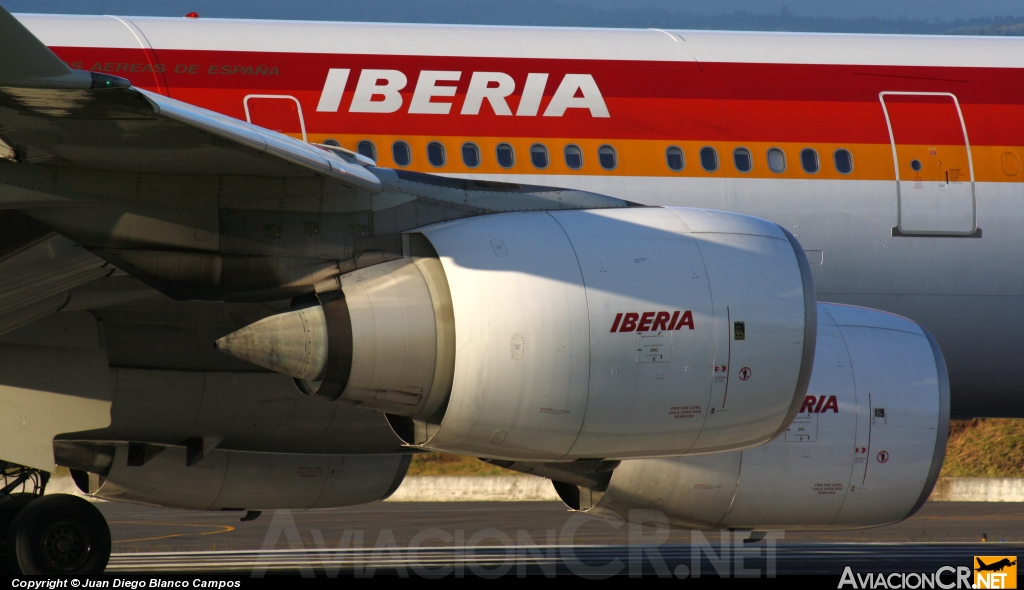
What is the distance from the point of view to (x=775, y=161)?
941 centimetres

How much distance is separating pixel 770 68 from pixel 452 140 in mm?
2821

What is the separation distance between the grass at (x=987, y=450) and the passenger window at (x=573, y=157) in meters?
19.4

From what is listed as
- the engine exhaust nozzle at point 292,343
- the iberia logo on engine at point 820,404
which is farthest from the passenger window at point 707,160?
the engine exhaust nozzle at point 292,343

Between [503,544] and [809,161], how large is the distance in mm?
7585

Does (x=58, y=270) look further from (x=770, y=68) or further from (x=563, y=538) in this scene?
(x=563, y=538)

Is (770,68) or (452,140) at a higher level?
(770,68)

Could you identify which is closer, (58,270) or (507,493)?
(58,270)

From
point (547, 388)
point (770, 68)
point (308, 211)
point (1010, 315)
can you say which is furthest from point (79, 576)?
point (1010, 315)

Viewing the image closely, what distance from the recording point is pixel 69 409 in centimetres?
798

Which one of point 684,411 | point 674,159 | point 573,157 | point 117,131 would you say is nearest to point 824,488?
point 684,411

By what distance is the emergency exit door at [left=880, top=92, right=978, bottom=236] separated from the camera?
948 cm

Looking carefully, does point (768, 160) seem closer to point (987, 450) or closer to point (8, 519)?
point (8, 519)

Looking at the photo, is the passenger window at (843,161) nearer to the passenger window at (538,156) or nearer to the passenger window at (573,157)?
the passenger window at (573,157)

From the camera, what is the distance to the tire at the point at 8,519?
9156 mm
